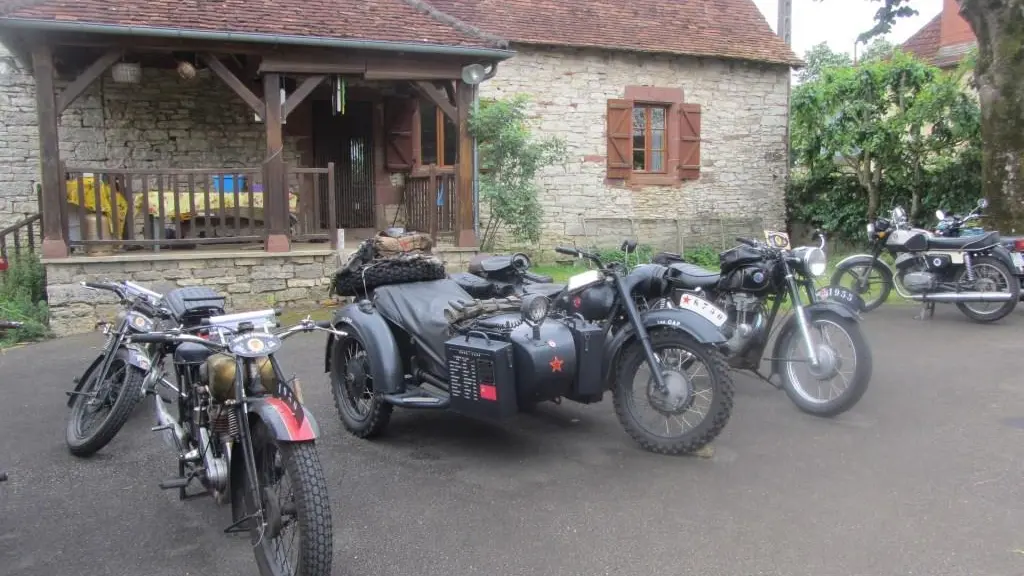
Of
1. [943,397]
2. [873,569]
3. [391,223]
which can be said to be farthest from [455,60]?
[873,569]

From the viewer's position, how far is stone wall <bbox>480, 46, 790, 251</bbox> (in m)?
14.0

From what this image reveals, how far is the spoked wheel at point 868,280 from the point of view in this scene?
851 cm

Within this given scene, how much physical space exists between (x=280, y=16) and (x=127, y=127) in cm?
383

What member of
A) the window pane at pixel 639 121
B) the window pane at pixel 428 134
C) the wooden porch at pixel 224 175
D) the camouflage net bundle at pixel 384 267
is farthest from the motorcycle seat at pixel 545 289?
the window pane at pixel 639 121

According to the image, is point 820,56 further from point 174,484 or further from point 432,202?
point 174,484

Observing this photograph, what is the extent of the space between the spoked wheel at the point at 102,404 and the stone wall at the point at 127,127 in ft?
27.5

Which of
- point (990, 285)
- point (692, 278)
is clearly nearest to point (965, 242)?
point (990, 285)

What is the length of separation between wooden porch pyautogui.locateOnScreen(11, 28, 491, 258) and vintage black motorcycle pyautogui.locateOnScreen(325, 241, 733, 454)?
17.0 feet

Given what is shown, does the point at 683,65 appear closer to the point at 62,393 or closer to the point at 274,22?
the point at 274,22

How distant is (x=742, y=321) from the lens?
5316 millimetres

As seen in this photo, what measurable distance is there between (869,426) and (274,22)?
7858 mm

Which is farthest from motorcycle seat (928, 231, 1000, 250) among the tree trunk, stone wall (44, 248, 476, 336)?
stone wall (44, 248, 476, 336)

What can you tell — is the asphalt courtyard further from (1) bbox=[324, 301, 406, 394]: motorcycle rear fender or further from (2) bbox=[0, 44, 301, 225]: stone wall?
(2) bbox=[0, 44, 301, 225]: stone wall

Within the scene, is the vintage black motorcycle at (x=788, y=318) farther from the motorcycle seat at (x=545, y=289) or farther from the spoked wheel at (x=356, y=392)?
the spoked wheel at (x=356, y=392)
